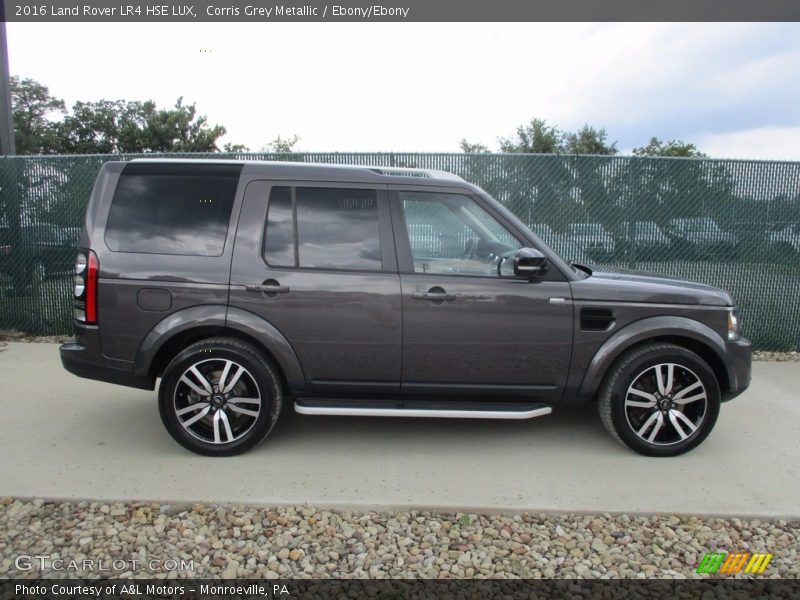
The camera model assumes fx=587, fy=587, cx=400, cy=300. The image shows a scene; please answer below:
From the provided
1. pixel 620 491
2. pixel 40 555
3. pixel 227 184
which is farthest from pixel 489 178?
pixel 40 555

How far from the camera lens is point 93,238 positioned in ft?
12.8

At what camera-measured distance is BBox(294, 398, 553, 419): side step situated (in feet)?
12.9

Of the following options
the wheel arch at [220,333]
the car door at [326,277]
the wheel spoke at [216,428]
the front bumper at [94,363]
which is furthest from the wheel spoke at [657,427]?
the front bumper at [94,363]

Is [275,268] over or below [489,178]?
below

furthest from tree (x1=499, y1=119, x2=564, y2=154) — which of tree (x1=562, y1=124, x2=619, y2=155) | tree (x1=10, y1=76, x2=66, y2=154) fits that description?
tree (x1=10, y1=76, x2=66, y2=154)

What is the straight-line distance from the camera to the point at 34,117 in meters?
28.5

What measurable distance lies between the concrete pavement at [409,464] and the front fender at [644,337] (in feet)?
2.06

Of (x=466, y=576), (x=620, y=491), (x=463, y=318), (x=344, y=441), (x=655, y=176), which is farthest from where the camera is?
(x=655, y=176)

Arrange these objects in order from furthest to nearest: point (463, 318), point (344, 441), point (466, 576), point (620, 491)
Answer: point (344, 441) → point (463, 318) → point (620, 491) → point (466, 576)

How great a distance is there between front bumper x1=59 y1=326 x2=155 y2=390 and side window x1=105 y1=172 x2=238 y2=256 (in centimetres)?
64

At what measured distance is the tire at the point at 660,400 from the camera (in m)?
3.93

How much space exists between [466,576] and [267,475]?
149 centimetres

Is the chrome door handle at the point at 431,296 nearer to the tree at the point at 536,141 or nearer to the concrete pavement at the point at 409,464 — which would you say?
the concrete pavement at the point at 409,464

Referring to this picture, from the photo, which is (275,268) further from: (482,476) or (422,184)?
(482,476)
